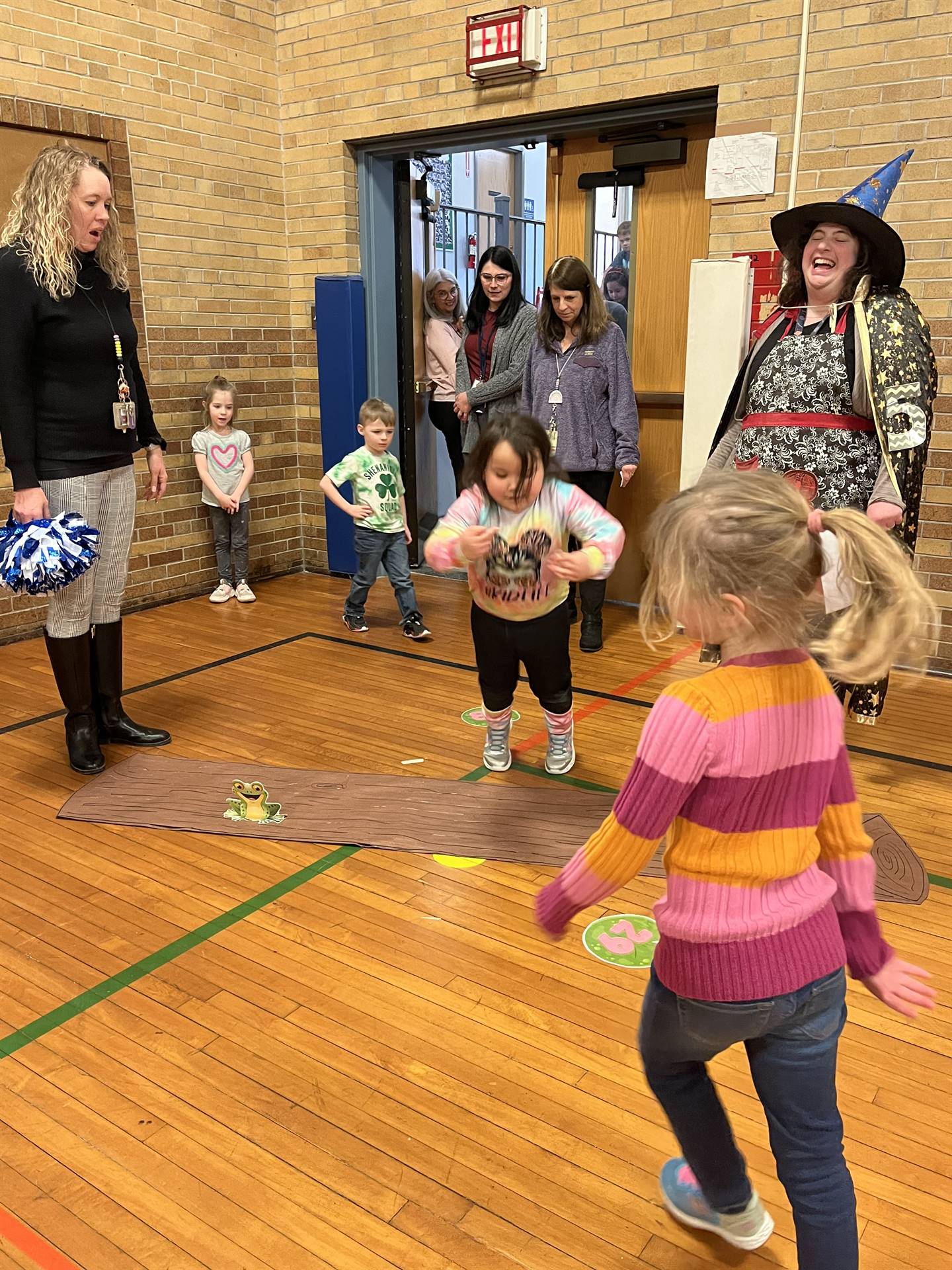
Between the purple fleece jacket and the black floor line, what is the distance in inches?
43.2

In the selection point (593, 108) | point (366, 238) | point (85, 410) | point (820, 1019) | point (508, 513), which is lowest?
point (820, 1019)

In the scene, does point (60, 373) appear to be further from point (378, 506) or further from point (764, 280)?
point (764, 280)

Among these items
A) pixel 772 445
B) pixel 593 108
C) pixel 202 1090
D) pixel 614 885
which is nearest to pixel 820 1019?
pixel 614 885

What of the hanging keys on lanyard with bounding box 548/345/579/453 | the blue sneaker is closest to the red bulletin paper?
the hanging keys on lanyard with bounding box 548/345/579/453

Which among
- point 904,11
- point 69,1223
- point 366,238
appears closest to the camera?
point 69,1223

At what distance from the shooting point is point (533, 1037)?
2033 millimetres

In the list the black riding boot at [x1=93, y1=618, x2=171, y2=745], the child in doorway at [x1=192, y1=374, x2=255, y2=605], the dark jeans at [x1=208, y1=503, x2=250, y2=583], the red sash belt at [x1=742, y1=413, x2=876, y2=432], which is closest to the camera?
the red sash belt at [x1=742, y1=413, x2=876, y2=432]

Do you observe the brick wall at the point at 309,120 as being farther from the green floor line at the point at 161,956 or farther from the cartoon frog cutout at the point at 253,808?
the green floor line at the point at 161,956

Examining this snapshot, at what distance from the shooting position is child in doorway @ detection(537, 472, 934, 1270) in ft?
3.77

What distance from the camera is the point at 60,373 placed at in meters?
3.03

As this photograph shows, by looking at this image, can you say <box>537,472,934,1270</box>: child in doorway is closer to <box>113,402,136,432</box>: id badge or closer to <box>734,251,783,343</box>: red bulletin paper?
<box>113,402,136,432</box>: id badge

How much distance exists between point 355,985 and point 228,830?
0.86 metres

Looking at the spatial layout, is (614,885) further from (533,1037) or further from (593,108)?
(593,108)

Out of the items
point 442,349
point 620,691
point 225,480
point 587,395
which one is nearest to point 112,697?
point 620,691
